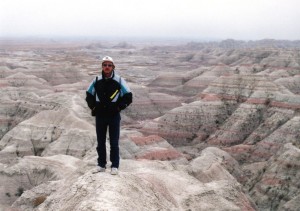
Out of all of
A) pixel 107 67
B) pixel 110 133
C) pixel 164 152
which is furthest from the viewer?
pixel 164 152

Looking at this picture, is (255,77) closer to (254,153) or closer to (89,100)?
(254,153)

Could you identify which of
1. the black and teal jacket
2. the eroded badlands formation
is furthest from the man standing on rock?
the eroded badlands formation

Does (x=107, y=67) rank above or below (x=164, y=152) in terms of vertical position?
above

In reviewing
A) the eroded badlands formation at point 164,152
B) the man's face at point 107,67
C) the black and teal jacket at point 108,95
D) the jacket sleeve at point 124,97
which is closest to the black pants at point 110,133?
the black and teal jacket at point 108,95

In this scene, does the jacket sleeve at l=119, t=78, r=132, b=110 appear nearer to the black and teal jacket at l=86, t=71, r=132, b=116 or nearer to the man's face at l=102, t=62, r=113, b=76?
the black and teal jacket at l=86, t=71, r=132, b=116

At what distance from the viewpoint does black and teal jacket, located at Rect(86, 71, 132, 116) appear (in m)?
11.4

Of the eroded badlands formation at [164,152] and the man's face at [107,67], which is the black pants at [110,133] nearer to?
the eroded badlands formation at [164,152]

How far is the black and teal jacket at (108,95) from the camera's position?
447 inches

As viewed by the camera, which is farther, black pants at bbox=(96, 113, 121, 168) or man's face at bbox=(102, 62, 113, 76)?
black pants at bbox=(96, 113, 121, 168)

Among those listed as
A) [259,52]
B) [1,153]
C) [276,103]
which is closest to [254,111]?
[276,103]

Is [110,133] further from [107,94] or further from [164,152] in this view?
[164,152]

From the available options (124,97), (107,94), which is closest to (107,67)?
(107,94)

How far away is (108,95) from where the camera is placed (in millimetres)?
11352

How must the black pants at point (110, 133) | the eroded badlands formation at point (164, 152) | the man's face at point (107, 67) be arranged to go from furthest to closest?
the eroded badlands formation at point (164, 152), the black pants at point (110, 133), the man's face at point (107, 67)
